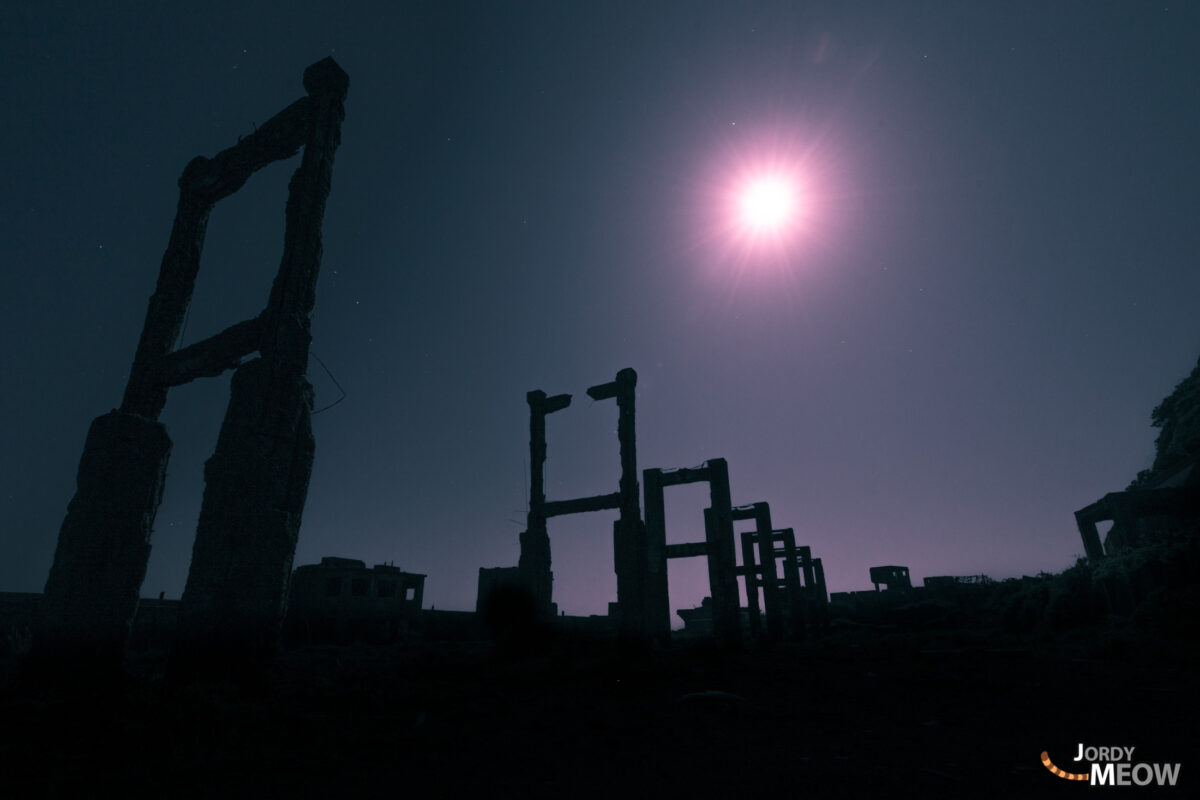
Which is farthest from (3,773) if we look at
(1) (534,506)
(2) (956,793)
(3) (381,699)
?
(1) (534,506)

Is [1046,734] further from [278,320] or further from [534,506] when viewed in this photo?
[534,506]

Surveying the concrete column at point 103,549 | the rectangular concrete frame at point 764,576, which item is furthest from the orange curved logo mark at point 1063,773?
the rectangular concrete frame at point 764,576

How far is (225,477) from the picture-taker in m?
6.98

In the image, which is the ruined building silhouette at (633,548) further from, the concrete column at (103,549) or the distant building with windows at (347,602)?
the concrete column at (103,549)

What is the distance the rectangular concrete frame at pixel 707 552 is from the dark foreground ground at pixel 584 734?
36.1ft

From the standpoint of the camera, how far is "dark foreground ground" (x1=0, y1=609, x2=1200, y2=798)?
3.20 metres

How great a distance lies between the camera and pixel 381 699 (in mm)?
6098

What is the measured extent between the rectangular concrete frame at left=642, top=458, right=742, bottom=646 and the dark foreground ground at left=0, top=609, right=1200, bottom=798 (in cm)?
1100

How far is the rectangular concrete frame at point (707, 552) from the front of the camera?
752 inches

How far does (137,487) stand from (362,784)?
6.54 m

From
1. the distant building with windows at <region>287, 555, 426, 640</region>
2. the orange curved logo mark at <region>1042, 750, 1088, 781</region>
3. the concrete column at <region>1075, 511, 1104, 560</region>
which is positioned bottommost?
the orange curved logo mark at <region>1042, 750, 1088, 781</region>

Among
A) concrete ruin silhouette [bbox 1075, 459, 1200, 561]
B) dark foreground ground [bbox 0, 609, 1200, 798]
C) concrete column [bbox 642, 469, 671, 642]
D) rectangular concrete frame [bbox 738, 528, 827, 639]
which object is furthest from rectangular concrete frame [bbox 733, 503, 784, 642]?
dark foreground ground [bbox 0, 609, 1200, 798]

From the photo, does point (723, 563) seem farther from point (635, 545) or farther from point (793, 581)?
point (793, 581)

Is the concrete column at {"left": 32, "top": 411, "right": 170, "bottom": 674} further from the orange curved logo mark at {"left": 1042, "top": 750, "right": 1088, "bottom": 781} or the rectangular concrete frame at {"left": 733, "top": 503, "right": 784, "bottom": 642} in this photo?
the rectangular concrete frame at {"left": 733, "top": 503, "right": 784, "bottom": 642}
